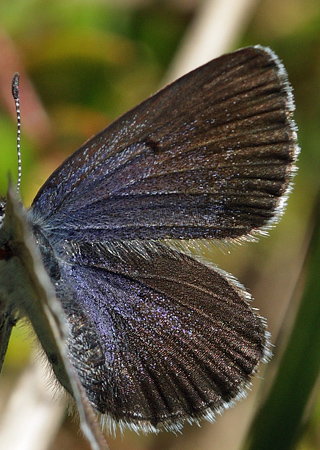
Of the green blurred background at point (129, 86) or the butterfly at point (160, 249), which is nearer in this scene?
the butterfly at point (160, 249)

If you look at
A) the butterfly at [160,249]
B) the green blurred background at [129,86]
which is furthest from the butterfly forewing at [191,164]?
the green blurred background at [129,86]

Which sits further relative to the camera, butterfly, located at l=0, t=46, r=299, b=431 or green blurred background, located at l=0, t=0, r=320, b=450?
green blurred background, located at l=0, t=0, r=320, b=450

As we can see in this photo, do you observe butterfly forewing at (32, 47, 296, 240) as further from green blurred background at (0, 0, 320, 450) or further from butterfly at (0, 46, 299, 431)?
green blurred background at (0, 0, 320, 450)

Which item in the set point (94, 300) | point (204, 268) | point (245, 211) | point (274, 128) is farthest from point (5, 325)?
point (274, 128)

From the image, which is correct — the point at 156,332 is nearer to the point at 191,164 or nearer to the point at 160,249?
the point at 160,249

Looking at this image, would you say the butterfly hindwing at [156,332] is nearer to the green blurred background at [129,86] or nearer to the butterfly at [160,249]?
the butterfly at [160,249]

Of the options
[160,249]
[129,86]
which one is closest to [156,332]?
[160,249]

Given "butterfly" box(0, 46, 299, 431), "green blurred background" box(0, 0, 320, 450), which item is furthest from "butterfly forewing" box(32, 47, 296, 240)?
"green blurred background" box(0, 0, 320, 450)
